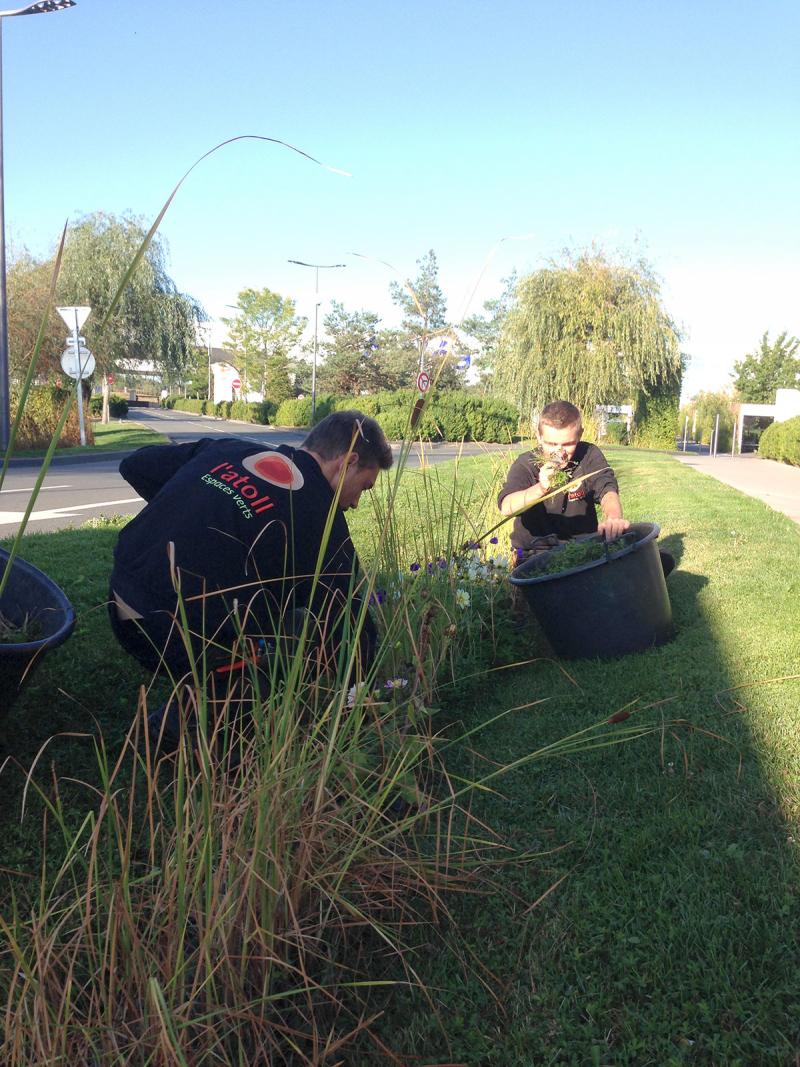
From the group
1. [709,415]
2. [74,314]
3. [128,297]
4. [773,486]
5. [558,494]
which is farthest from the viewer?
[709,415]

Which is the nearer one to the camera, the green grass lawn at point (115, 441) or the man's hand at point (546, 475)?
the man's hand at point (546, 475)

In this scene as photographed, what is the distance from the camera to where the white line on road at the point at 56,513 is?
871 cm

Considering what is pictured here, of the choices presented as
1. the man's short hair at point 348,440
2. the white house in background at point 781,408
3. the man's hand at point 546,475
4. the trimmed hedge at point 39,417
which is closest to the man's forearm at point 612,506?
the man's hand at point 546,475

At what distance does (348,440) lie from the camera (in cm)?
294

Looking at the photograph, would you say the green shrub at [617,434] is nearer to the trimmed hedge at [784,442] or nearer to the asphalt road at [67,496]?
the trimmed hedge at [784,442]

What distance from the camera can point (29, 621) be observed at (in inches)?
109

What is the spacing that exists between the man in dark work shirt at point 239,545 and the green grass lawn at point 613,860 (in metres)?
0.24

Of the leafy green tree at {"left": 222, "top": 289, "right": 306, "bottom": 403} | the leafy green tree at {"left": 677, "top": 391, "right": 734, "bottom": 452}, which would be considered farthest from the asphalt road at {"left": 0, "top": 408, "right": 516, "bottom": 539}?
the leafy green tree at {"left": 222, "top": 289, "right": 306, "bottom": 403}

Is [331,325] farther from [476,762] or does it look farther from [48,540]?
[476,762]

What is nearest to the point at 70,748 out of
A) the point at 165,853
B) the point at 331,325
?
the point at 165,853

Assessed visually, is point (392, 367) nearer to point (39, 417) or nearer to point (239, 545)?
point (39, 417)

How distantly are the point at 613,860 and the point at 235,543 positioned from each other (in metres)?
1.43

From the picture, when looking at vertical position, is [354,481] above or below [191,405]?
below

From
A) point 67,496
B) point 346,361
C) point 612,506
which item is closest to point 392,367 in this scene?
point 346,361
